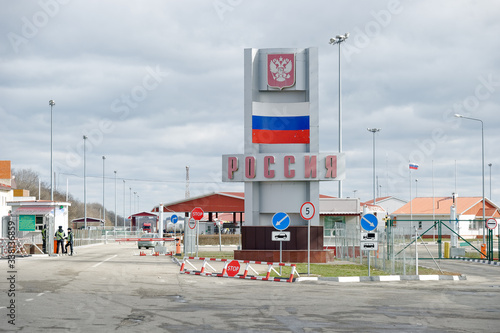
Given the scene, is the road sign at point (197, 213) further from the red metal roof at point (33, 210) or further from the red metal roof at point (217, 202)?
the red metal roof at point (217, 202)

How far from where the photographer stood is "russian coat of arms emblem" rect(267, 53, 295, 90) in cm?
3434

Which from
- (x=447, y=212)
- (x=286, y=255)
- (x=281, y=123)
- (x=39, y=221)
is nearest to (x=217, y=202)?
(x=39, y=221)

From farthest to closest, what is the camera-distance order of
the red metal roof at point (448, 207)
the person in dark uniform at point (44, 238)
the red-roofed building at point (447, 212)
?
the red metal roof at point (448, 207) → the red-roofed building at point (447, 212) → the person in dark uniform at point (44, 238)

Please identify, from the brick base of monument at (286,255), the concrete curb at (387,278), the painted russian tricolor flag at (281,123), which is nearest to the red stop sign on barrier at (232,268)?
the concrete curb at (387,278)

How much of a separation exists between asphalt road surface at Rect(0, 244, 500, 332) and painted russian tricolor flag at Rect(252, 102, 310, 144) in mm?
11783

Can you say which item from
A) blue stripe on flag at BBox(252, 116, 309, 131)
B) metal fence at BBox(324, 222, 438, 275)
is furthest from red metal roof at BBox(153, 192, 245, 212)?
blue stripe on flag at BBox(252, 116, 309, 131)

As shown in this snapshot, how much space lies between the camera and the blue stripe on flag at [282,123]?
1344 inches

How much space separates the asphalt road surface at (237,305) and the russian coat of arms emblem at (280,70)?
13.4 m

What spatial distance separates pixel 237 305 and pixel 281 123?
19.8 meters

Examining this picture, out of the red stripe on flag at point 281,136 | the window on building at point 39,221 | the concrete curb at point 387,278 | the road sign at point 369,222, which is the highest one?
the red stripe on flag at point 281,136

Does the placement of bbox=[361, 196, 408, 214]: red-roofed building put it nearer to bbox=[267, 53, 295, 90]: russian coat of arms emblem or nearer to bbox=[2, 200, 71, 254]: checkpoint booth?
bbox=[2, 200, 71, 254]: checkpoint booth

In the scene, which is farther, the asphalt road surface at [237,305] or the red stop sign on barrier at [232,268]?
the red stop sign on barrier at [232,268]

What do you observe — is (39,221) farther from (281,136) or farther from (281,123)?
(281,123)

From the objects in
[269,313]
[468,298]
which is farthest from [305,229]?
[269,313]
